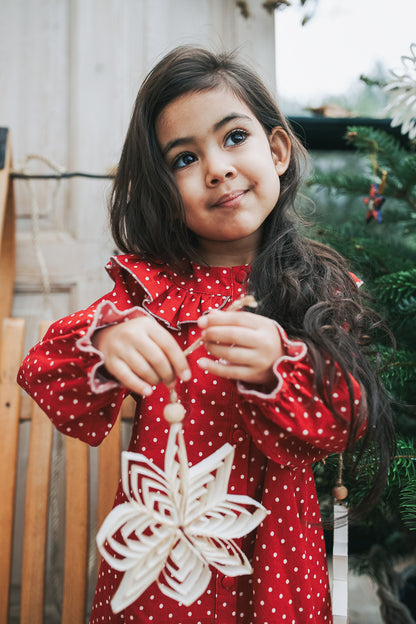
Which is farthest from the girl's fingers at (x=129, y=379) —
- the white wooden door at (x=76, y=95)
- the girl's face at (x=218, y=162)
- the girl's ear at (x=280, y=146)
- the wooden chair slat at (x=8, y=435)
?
the white wooden door at (x=76, y=95)

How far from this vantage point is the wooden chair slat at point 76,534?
1.00 m

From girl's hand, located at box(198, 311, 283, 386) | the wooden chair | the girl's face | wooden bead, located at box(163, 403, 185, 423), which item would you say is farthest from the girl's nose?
the wooden chair

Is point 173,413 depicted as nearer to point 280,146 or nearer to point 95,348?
point 95,348

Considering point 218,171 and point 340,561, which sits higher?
point 218,171

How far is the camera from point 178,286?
0.79 m

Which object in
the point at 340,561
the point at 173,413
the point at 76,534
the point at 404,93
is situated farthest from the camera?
the point at 76,534

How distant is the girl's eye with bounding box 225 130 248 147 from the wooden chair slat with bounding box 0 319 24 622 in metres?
0.58

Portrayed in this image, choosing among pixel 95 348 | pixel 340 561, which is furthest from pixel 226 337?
pixel 340 561

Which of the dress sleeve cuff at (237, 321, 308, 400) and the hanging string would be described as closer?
the dress sleeve cuff at (237, 321, 308, 400)

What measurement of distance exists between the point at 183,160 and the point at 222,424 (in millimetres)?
378

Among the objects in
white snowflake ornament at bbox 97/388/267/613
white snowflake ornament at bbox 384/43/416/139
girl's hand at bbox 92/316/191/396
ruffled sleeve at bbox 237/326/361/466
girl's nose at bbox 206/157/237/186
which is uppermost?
white snowflake ornament at bbox 384/43/416/139

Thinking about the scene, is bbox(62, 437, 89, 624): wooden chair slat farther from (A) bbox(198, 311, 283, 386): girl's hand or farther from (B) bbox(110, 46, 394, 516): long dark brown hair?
(A) bbox(198, 311, 283, 386): girl's hand

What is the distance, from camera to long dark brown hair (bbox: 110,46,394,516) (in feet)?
2.22

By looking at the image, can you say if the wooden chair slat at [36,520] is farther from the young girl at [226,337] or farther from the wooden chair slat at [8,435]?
the young girl at [226,337]
